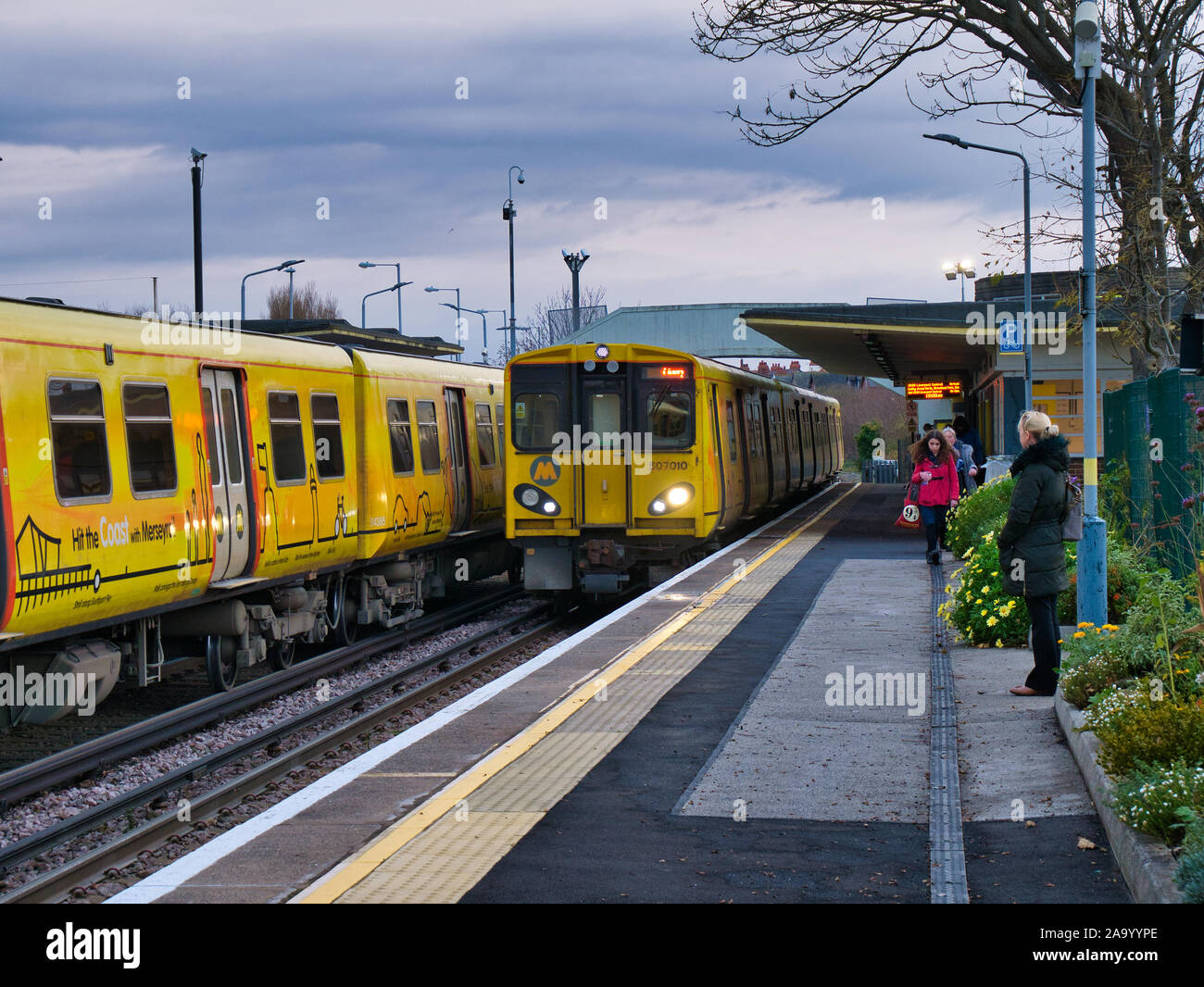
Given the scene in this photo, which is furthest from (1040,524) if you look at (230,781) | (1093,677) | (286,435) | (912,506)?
(912,506)

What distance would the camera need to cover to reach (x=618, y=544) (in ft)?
53.1

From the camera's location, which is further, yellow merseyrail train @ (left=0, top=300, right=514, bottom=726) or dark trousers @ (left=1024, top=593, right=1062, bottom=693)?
yellow merseyrail train @ (left=0, top=300, right=514, bottom=726)

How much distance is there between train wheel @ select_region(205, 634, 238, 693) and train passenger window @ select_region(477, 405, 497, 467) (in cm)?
694

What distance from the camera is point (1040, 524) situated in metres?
8.59

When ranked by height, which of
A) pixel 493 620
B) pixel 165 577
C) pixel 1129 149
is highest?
pixel 1129 149

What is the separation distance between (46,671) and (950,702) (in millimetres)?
6122

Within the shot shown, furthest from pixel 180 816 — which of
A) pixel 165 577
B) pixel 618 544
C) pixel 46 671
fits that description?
pixel 618 544

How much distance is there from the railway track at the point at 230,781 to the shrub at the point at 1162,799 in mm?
5061

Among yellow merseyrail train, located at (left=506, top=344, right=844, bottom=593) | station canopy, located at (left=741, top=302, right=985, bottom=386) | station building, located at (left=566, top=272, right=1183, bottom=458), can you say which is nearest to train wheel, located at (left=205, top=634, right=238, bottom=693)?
yellow merseyrail train, located at (left=506, top=344, right=844, bottom=593)

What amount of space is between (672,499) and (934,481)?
11.4 ft

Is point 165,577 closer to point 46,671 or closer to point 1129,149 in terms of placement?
point 46,671

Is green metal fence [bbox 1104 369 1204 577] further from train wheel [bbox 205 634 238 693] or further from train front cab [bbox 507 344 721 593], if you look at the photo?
train wheel [bbox 205 634 238 693]

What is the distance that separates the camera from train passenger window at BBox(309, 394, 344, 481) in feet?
43.9
